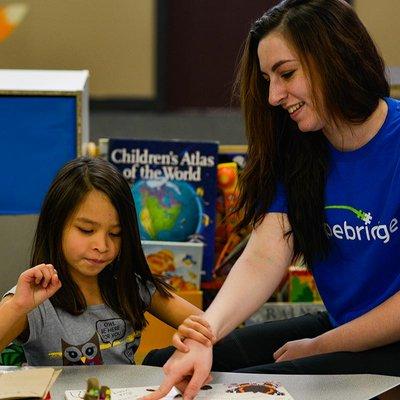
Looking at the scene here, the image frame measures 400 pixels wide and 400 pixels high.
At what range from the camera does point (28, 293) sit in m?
1.63

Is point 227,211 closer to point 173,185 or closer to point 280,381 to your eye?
point 173,185

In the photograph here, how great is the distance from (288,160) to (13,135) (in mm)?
1026

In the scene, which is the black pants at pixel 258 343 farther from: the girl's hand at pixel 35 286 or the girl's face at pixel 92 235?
the girl's hand at pixel 35 286

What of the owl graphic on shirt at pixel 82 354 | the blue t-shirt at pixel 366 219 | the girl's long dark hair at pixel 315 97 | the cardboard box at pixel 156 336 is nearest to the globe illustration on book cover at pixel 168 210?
the cardboard box at pixel 156 336

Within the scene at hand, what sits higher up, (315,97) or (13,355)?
(315,97)

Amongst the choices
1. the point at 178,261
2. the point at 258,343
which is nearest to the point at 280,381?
the point at 258,343

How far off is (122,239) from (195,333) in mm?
304

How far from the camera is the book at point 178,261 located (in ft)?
9.07

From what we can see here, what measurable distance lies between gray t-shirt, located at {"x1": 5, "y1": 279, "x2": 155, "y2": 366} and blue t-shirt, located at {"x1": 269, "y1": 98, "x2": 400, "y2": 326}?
1.50 ft

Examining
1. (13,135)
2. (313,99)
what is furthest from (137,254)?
(13,135)

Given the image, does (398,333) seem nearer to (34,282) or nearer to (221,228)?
(34,282)

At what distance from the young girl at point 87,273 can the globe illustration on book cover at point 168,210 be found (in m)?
0.91

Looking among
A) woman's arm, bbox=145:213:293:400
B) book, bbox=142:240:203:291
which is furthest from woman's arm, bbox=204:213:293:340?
book, bbox=142:240:203:291

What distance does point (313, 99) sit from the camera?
5.96 feet
